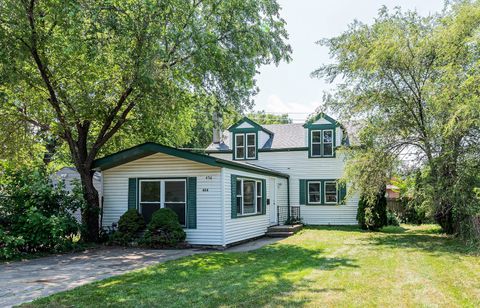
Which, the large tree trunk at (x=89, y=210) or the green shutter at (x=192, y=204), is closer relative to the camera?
the green shutter at (x=192, y=204)

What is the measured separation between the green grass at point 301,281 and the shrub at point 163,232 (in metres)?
1.73

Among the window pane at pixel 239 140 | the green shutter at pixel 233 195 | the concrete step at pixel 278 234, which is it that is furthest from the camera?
the window pane at pixel 239 140

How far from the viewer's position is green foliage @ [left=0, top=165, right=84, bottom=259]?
34.9ft

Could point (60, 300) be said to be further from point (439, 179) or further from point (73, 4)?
point (439, 179)

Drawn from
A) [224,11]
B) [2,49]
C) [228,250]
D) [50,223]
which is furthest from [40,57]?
[228,250]

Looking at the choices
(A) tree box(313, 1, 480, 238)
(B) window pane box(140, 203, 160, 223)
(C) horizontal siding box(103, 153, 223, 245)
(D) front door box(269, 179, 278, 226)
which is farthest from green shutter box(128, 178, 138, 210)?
(A) tree box(313, 1, 480, 238)

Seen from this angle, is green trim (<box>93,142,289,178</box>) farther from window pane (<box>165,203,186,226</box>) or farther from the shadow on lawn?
the shadow on lawn

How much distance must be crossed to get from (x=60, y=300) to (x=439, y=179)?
10697 mm

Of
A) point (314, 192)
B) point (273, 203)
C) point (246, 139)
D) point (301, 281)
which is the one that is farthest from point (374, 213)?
point (301, 281)

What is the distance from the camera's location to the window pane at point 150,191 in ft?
42.6

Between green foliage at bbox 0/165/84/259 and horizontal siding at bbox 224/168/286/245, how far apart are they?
4.39 meters

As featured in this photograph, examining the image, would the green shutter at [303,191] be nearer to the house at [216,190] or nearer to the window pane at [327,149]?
the house at [216,190]

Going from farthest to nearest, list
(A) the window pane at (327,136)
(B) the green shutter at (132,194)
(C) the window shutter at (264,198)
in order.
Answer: (A) the window pane at (327,136), (C) the window shutter at (264,198), (B) the green shutter at (132,194)

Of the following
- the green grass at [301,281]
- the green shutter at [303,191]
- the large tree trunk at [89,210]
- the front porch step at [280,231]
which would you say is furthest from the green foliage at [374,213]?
the large tree trunk at [89,210]
